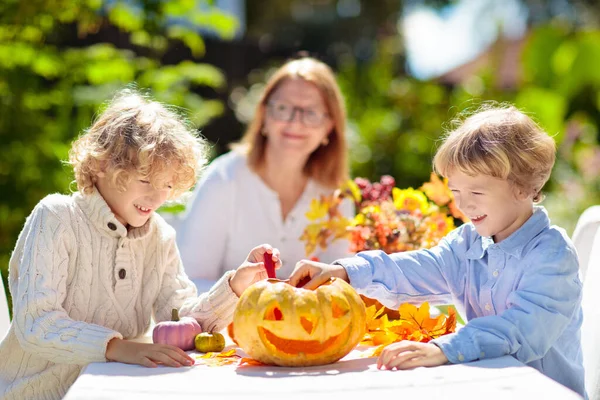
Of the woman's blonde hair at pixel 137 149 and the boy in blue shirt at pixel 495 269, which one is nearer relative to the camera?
the boy in blue shirt at pixel 495 269

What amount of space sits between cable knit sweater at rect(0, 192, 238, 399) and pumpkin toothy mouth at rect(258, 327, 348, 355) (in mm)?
442

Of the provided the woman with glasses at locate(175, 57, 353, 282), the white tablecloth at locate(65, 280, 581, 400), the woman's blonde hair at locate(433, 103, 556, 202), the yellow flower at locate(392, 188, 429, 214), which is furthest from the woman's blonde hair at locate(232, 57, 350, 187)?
the white tablecloth at locate(65, 280, 581, 400)

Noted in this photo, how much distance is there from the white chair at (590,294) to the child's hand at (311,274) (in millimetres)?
885

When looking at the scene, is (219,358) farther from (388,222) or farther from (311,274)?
(388,222)

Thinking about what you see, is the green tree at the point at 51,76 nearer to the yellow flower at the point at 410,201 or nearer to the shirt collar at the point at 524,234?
the yellow flower at the point at 410,201

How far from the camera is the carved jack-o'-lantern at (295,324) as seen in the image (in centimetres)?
207

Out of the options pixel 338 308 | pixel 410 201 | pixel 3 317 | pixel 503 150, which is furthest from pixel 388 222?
pixel 3 317

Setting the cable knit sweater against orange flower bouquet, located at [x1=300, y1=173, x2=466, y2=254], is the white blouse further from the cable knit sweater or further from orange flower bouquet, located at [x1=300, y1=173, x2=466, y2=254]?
the cable knit sweater

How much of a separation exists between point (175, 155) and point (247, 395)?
2.89 ft

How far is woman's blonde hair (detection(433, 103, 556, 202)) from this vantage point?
2252mm

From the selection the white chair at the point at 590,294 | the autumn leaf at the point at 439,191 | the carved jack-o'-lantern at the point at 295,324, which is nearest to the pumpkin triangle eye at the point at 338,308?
the carved jack-o'-lantern at the point at 295,324

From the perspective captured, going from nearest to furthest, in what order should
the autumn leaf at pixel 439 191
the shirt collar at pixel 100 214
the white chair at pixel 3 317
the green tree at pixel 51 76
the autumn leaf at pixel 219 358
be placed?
1. the autumn leaf at pixel 219 358
2. the shirt collar at pixel 100 214
3. the white chair at pixel 3 317
4. the autumn leaf at pixel 439 191
5. the green tree at pixel 51 76

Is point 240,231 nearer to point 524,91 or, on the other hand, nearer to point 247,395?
point 247,395

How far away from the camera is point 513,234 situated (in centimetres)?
232
